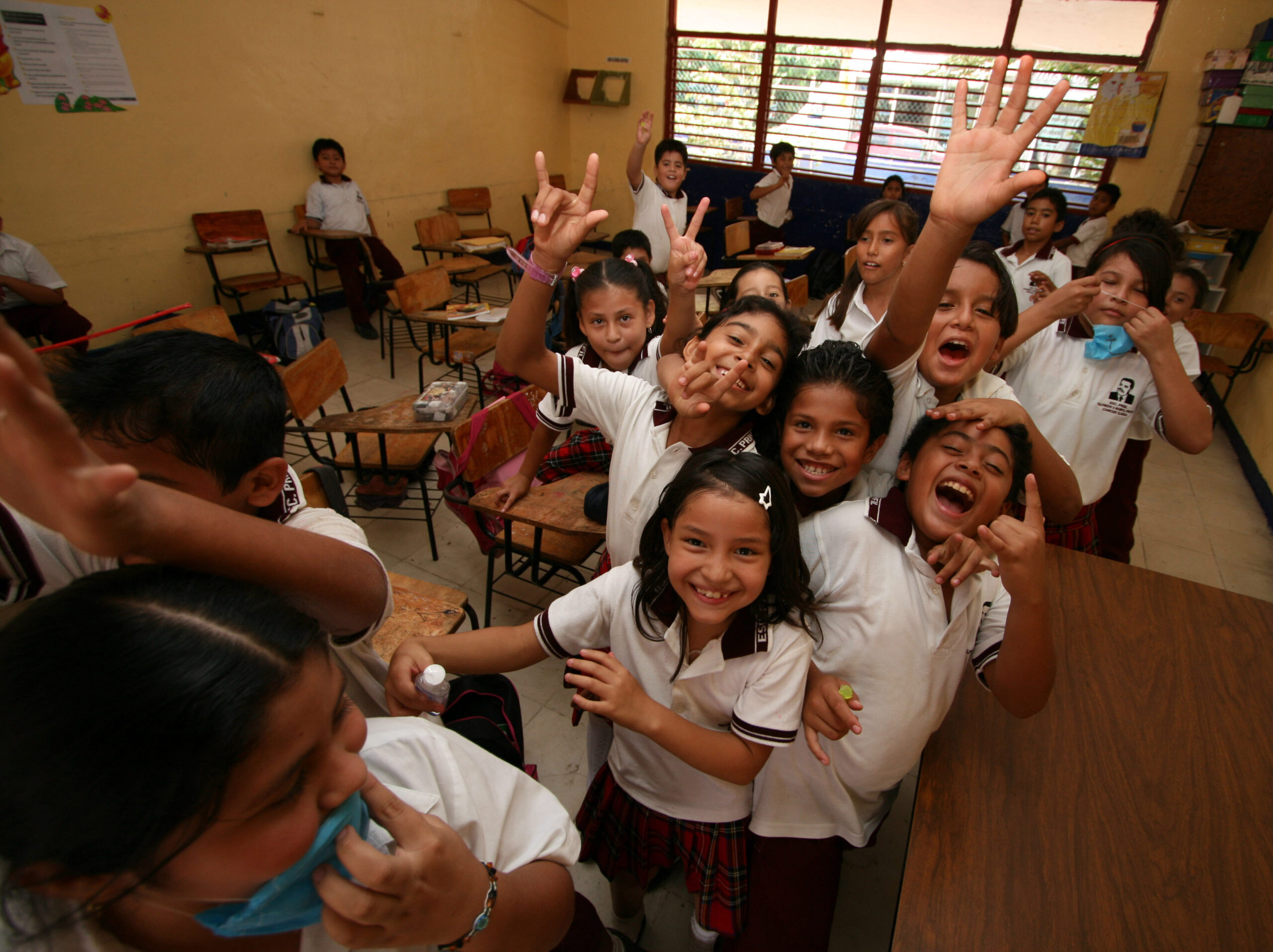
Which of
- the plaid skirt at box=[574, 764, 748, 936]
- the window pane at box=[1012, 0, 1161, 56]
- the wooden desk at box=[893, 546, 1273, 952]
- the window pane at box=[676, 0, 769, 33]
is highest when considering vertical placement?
the window pane at box=[676, 0, 769, 33]

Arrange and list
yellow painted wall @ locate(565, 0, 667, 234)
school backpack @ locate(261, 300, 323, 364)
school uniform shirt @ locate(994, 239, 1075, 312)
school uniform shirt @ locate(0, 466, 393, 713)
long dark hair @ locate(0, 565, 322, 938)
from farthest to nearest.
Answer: yellow painted wall @ locate(565, 0, 667, 234) < school backpack @ locate(261, 300, 323, 364) < school uniform shirt @ locate(994, 239, 1075, 312) < school uniform shirt @ locate(0, 466, 393, 713) < long dark hair @ locate(0, 565, 322, 938)

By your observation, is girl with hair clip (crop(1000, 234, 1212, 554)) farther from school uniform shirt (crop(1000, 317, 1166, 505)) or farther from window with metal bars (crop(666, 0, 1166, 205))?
window with metal bars (crop(666, 0, 1166, 205))

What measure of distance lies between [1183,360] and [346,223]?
6.14 metres

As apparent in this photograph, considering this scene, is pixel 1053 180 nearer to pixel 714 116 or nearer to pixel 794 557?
pixel 714 116

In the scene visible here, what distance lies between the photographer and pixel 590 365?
2113mm

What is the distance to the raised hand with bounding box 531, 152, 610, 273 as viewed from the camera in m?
1.42

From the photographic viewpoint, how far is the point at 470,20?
6629mm

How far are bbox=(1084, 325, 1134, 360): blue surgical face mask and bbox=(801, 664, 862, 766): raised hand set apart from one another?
1.47m

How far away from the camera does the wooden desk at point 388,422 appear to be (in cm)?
241

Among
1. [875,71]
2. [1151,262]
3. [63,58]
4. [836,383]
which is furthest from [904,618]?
[875,71]

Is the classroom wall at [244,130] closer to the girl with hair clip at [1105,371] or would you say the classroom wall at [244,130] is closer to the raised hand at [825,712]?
the raised hand at [825,712]

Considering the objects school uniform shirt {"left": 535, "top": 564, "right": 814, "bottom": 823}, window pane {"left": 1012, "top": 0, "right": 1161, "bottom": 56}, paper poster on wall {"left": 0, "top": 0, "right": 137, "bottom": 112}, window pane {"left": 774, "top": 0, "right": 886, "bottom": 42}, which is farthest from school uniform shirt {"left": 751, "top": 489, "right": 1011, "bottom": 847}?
window pane {"left": 774, "top": 0, "right": 886, "bottom": 42}

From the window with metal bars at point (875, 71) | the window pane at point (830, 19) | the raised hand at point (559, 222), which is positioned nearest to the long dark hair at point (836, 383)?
the raised hand at point (559, 222)

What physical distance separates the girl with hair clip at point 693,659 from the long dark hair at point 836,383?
0.31 m
